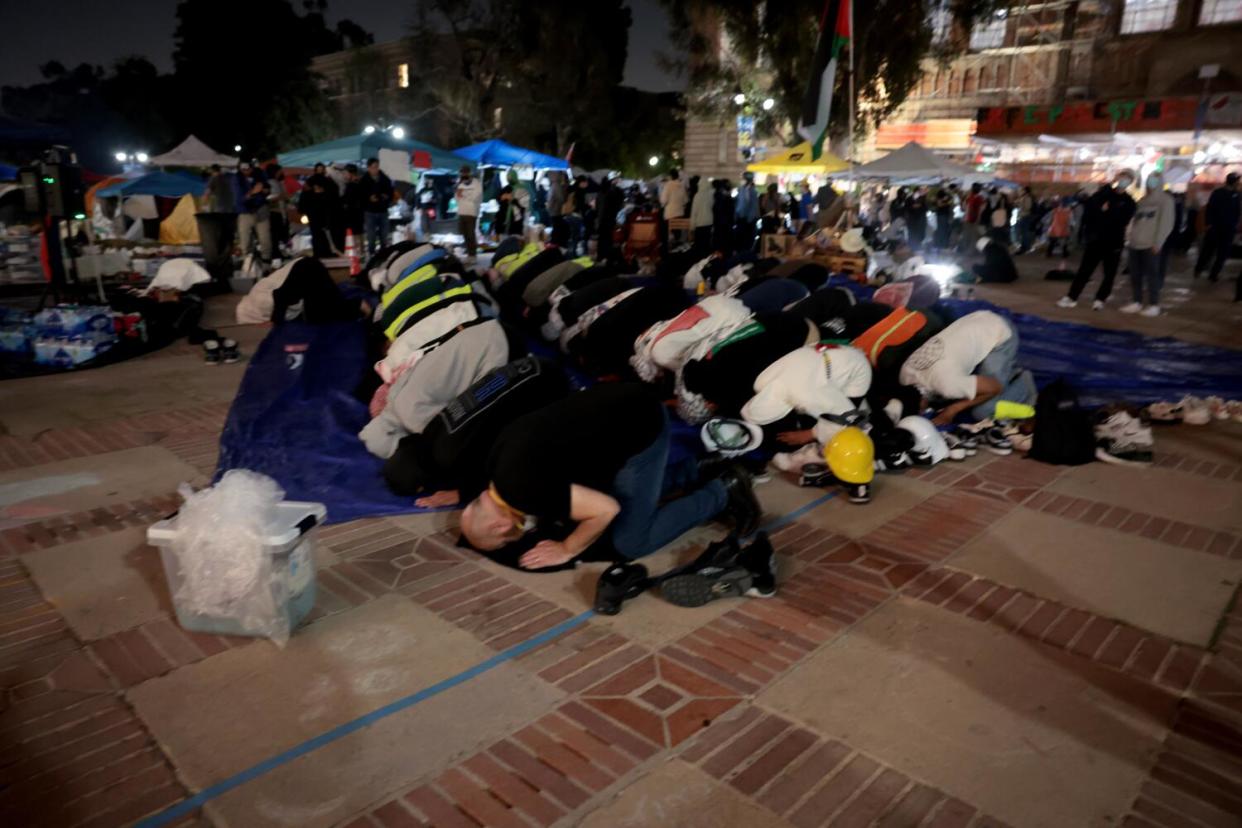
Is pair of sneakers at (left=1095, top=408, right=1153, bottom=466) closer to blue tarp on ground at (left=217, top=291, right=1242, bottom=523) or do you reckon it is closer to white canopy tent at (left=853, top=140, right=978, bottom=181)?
blue tarp on ground at (left=217, top=291, right=1242, bottom=523)

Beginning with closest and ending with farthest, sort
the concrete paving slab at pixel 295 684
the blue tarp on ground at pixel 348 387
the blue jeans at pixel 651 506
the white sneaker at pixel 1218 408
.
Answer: the concrete paving slab at pixel 295 684 < the blue jeans at pixel 651 506 < the blue tarp on ground at pixel 348 387 < the white sneaker at pixel 1218 408

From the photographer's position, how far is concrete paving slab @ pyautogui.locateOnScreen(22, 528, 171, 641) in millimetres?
3312

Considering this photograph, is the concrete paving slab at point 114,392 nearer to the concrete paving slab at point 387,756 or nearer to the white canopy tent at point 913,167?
the concrete paving slab at point 387,756

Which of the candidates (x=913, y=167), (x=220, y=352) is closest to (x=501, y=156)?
(x=913, y=167)

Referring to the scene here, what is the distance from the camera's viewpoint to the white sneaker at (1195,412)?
599 cm

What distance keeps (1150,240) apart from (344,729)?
1120 centimetres

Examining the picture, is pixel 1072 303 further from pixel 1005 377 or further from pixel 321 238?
pixel 321 238

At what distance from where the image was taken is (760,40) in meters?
26.6

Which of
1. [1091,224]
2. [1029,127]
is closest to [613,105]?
[1029,127]

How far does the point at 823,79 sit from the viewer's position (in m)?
11.3

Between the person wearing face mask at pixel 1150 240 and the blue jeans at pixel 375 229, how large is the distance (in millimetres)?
11389

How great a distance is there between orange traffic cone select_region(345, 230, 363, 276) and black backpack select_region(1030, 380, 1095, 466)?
30.6 ft

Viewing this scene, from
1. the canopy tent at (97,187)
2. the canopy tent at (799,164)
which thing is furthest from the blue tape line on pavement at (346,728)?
the canopy tent at (97,187)

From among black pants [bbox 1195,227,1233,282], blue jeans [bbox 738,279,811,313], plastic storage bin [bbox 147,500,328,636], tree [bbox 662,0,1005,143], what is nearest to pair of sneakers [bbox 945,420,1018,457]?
blue jeans [bbox 738,279,811,313]
